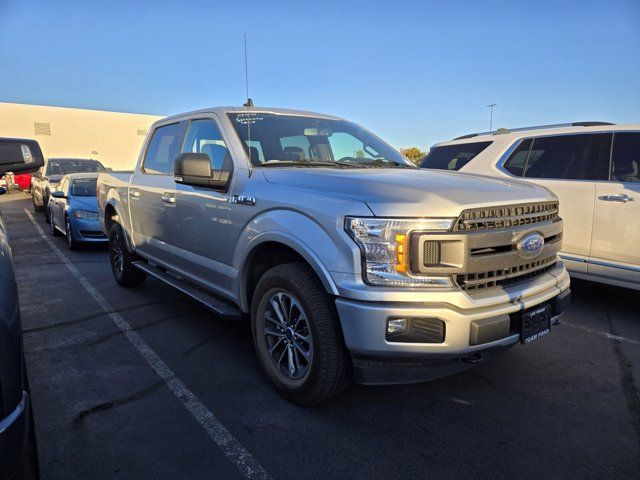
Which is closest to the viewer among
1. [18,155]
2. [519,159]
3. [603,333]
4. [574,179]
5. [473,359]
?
[473,359]

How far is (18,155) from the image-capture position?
3.10 meters

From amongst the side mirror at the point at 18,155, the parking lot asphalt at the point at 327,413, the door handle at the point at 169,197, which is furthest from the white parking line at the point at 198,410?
the side mirror at the point at 18,155

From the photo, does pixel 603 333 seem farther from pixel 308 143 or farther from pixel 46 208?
pixel 46 208

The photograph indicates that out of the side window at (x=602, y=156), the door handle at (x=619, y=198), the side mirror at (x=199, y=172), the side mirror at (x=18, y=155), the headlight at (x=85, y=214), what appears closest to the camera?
the side mirror at (x=18, y=155)

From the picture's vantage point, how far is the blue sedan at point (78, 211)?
829 cm

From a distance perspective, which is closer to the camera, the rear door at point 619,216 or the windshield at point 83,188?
the rear door at point 619,216

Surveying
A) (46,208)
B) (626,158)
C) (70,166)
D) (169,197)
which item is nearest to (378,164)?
(169,197)

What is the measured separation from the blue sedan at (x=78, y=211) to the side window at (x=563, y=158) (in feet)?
23.5

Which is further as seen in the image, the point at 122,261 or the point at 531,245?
the point at 122,261

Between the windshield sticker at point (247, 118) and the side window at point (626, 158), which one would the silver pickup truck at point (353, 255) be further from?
the side window at point (626, 158)

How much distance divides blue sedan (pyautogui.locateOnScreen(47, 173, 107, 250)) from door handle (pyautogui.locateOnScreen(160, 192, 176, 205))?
179 inches

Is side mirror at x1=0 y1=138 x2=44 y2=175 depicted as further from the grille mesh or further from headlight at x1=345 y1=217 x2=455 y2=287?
the grille mesh

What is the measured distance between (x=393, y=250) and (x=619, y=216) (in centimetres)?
339

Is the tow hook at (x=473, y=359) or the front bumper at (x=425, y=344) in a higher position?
the front bumper at (x=425, y=344)
